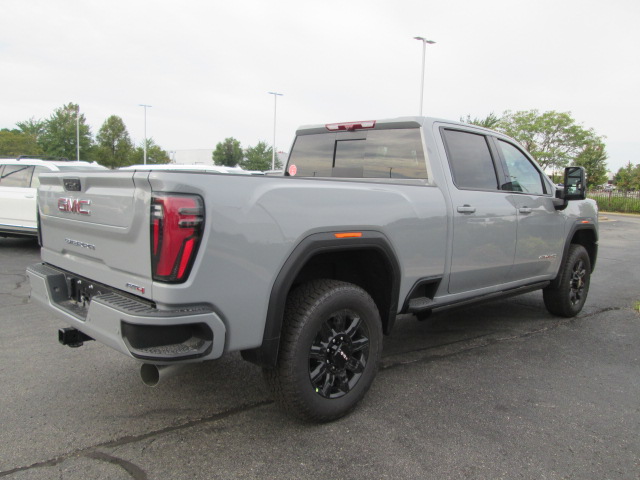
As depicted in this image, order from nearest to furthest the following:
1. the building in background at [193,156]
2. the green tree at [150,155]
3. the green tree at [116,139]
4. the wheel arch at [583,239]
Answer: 1. the wheel arch at [583,239]
2. the green tree at [116,139]
3. the green tree at [150,155]
4. the building in background at [193,156]

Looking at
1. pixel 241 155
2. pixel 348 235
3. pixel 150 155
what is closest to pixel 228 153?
pixel 241 155

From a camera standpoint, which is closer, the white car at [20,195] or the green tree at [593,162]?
the white car at [20,195]

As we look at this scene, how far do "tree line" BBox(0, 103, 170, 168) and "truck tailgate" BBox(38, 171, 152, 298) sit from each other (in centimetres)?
4645

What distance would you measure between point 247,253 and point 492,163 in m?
2.83

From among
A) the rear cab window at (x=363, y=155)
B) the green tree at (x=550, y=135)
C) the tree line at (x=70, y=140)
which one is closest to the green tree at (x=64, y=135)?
the tree line at (x=70, y=140)

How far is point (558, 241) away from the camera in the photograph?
200 inches

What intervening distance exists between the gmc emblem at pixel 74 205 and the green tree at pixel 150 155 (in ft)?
176

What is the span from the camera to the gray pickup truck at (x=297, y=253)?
2332mm

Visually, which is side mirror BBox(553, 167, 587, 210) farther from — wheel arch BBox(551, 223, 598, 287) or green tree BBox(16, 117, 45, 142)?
green tree BBox(16, 117, 45, 142)

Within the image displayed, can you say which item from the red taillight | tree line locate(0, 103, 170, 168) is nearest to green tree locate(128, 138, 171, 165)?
tree line locate(0, 103, 170, 168)

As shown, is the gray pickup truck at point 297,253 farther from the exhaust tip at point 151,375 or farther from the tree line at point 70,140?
the tree line at point 70,140

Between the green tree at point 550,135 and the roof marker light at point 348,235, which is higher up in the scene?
the green tree at point 550,135

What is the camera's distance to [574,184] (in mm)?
4859

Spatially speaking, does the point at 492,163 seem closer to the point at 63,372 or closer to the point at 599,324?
the point at 599,324
